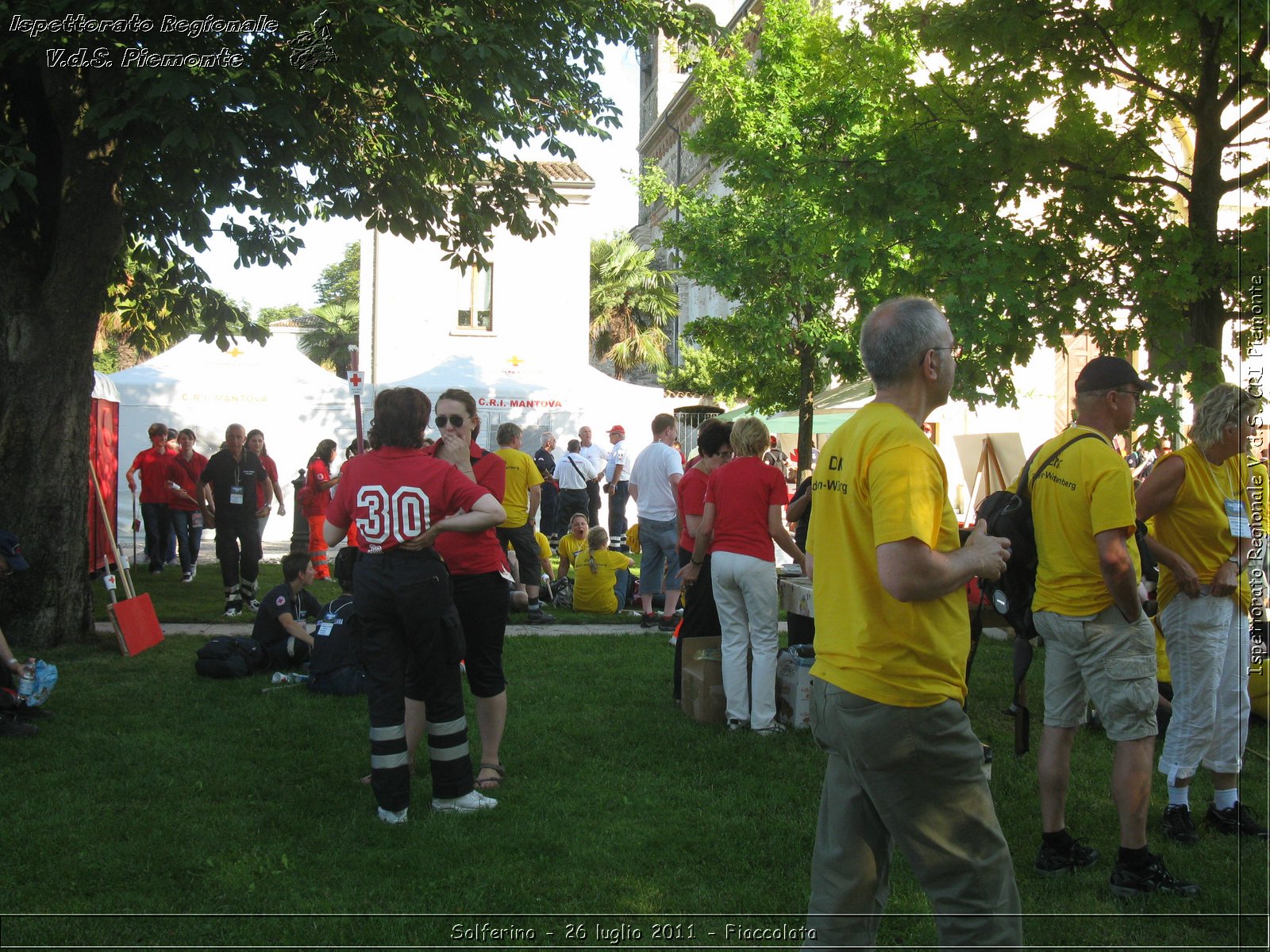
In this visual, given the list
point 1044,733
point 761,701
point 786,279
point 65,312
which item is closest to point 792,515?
point 761,701

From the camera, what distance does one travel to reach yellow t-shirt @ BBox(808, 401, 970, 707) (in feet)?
7.72

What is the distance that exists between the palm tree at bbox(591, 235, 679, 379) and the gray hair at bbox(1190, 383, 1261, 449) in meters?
36.8

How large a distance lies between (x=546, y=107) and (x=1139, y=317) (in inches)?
265

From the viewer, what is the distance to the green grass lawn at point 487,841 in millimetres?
3699

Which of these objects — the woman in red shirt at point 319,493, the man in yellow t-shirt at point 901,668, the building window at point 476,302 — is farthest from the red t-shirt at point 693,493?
the building window at point 476,302

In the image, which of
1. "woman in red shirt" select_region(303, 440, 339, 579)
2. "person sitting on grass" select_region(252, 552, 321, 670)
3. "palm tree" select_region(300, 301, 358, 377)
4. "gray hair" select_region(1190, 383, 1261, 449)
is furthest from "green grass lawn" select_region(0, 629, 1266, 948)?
"palm tree" select_region(300, 301, 358, 377)

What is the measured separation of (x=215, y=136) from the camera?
26.6 feet

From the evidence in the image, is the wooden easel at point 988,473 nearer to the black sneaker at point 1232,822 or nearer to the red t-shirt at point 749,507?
the red t-shirt at point 749,507

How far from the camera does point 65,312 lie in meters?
8.76

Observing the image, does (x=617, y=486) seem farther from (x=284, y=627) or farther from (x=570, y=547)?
(x=284, y=627)

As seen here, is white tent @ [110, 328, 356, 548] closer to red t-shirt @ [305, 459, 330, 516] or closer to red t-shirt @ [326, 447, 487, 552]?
red t-shirt @ [305, 459, 330, 516]

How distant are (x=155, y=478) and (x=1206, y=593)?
12940mm

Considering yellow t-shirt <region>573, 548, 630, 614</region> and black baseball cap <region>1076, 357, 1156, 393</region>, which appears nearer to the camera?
black baseball cap <region>1076, 357, 1156, 393</region>

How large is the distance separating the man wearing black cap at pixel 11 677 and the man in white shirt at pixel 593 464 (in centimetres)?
953
